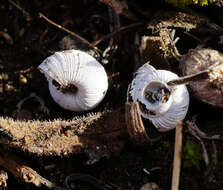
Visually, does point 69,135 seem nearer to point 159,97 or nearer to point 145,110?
point 145,110

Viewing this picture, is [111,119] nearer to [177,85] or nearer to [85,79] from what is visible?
[85,79]

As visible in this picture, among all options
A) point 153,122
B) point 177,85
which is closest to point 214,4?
point 177,85

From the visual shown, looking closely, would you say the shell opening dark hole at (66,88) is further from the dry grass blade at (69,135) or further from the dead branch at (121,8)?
the dead branch at (121,8)

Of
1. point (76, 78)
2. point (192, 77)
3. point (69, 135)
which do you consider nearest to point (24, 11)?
point (76, 78)

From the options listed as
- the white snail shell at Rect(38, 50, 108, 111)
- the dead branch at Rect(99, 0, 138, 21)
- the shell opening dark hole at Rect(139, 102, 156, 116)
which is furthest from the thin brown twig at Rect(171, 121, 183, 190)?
the dead branch at Rect(99, 0, 138, 21)

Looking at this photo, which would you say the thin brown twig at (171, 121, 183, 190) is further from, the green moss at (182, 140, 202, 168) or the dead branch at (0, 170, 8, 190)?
the dead branch at (0, 170, 8, 190)

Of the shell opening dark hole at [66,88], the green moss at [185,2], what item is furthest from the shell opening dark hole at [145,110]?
the green moss at [185,2]
